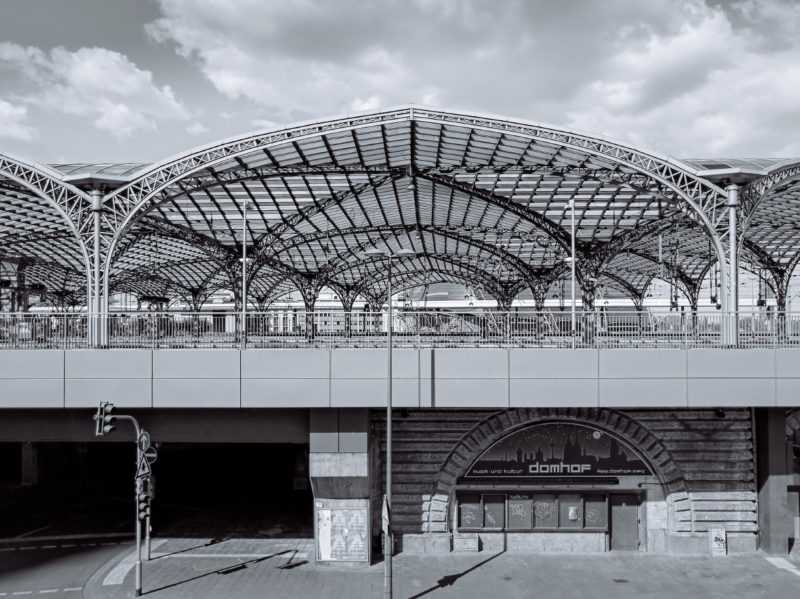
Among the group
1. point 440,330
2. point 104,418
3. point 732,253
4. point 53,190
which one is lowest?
point 104,418

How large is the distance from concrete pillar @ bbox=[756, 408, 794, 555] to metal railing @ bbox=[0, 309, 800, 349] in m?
2.37

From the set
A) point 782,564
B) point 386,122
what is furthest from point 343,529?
point 386,122

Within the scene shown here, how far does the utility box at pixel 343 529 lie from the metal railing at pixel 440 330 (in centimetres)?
458

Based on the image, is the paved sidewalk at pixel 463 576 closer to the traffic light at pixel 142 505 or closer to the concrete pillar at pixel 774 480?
the concrete pillar at pixel 774 480

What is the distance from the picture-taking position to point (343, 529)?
18984mm

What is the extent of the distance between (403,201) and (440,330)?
2359 centimetres

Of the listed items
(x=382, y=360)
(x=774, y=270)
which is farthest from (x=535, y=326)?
(x=774, y=270)

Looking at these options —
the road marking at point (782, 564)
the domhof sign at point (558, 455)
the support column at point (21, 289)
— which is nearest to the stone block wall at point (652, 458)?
the domhof sign at point (558, 455)

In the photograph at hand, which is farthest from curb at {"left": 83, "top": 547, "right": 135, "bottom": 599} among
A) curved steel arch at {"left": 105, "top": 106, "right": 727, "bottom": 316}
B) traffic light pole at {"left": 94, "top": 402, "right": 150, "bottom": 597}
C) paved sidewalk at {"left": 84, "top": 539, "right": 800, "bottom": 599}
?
curved steel arch at {"left": 105, "top": 106, "right": 727, "bottom": 316}

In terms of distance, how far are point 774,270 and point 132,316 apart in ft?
167

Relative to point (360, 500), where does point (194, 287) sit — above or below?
above

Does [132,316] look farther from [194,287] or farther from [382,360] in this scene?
[194,287]

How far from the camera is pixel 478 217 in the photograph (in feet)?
145

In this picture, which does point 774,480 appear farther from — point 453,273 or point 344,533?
point 453,273
